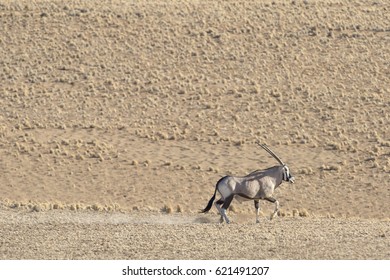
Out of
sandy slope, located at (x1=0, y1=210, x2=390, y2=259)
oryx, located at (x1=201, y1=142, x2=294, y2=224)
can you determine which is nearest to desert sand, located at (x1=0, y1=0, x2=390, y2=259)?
sandy slope, located at (x1=0, y1=210, x2=390, y2=259)

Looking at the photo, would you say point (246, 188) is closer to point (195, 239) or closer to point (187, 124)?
point (195, 239)

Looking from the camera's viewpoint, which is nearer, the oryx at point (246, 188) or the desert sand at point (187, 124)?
the desert sand at point (187, 124)

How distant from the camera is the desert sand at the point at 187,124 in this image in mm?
20953

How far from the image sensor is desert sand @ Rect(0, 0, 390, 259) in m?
21.0

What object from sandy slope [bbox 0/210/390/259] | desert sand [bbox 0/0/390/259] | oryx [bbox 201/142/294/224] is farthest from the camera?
oryx [bbox 201/142/294/224]

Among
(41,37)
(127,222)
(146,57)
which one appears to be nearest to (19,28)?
(41,37)

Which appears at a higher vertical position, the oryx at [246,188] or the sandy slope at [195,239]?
the oryx at [246,188]

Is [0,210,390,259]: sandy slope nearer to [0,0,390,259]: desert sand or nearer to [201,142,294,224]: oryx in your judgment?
[0,0,390,259]: desert sand

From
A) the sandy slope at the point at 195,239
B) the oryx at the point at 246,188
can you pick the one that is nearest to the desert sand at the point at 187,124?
the sandy slope at the point at 195,239

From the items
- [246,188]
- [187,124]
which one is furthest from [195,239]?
[187,124]

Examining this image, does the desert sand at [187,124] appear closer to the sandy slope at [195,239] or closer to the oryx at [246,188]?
the sandy slope at [195,239]

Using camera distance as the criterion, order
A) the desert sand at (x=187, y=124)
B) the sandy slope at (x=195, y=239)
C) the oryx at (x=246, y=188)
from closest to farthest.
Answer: the sandy slope at (x=195, y=239)
the desert sand at (x=187, y=124)
the oryx at (x=246, y=188)

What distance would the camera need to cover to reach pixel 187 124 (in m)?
42.7

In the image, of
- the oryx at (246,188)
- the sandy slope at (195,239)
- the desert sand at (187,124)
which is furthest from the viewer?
the oryx at (246,188)
